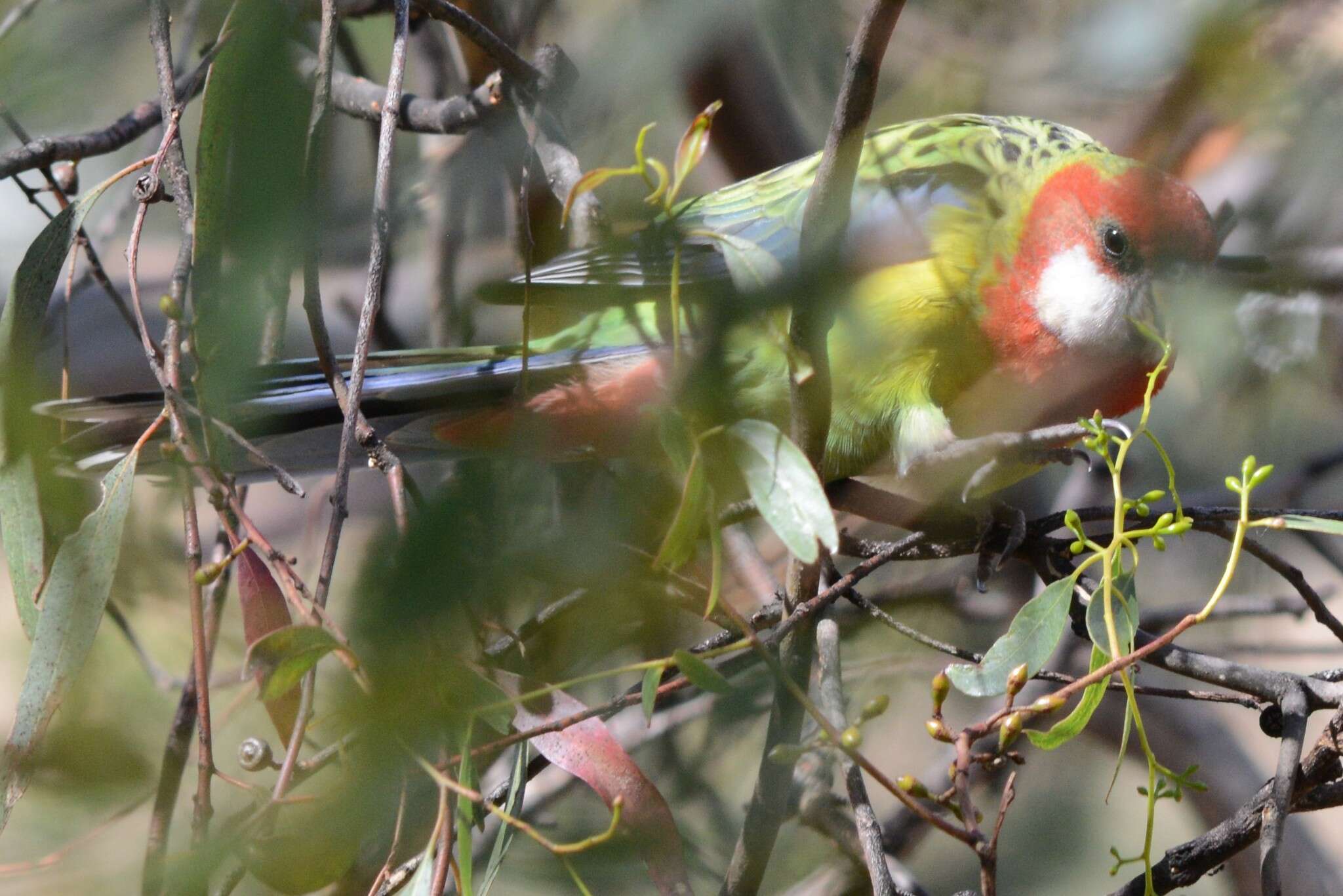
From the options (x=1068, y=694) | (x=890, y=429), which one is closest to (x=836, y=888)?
Result: (x=890, y=429)

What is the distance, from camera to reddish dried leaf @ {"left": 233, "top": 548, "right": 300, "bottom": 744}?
1182 mm

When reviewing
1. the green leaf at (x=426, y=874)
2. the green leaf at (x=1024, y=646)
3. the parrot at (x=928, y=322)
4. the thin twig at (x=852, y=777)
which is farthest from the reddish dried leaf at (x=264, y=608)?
the green leaf at (x=1024, y=646)

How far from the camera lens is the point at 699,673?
0.92m

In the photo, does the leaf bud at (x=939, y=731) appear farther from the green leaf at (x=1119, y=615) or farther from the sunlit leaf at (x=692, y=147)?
the sunlit leaf at (x=692, y=147)

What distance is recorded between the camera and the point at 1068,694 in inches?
36.7

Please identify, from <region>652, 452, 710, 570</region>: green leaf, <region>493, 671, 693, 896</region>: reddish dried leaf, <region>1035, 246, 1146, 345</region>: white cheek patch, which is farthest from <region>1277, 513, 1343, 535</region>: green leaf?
<region>1035, 246, 1146, 345</region>: white cheek patch

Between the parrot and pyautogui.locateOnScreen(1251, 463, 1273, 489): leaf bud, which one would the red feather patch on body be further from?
pyautogui.locateOnScreen(1251, 463, 1273, 489): leaf bud

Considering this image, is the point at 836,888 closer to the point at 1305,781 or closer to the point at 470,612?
the point at 1305,781

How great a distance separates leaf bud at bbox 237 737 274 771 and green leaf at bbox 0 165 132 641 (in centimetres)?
40

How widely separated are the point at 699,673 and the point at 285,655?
346 millimetres

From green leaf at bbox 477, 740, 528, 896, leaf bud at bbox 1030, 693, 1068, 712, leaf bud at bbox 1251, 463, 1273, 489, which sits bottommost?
green leaf at bbox 477, 740, 528, 896

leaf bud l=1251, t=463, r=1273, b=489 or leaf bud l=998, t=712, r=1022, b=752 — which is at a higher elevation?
leaf bud l=1251, t=463, r=1273, b=489

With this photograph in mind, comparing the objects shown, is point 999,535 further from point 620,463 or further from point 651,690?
point 651,690

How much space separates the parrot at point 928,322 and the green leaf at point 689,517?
0.69m
